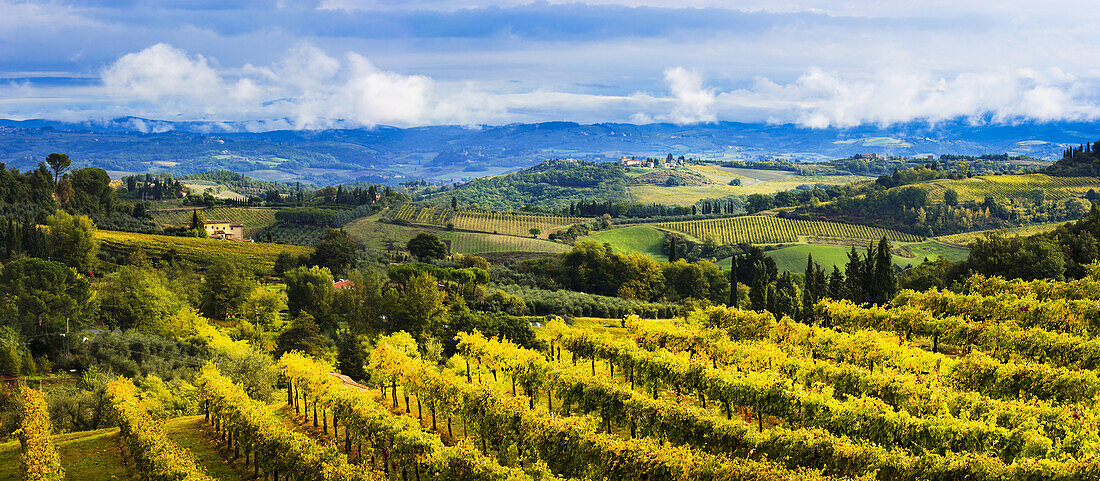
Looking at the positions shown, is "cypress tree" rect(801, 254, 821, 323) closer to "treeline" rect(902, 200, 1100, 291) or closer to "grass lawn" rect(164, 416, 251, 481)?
"treeline" rect(902, 200, 1100, 291)

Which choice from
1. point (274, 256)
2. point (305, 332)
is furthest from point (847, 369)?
point (274, 256)

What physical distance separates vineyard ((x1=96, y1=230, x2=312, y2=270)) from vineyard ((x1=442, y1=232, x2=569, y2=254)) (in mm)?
31685

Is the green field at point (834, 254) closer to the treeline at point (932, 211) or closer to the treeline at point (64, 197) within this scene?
the treeline at point (932, 211)

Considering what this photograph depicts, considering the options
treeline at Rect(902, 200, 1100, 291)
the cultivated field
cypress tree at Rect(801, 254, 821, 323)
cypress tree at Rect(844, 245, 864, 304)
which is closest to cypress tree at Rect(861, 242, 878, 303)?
cypress tree at Rect(844, 245, 864, 304)

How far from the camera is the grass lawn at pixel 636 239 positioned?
14550 cm

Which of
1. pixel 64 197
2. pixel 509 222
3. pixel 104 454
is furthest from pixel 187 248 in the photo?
pixel 509 222

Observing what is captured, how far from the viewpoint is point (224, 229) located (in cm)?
14238

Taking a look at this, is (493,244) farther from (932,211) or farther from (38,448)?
(38,448)

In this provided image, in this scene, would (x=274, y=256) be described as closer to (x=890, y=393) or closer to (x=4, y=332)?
(x=4, y=332)

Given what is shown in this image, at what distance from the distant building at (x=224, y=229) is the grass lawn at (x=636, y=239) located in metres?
63.7

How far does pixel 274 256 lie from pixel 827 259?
83059 millimetres

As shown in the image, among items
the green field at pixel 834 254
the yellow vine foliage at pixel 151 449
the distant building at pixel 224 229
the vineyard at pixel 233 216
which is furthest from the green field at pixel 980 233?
the yellow vine foliage at pixel 151 449

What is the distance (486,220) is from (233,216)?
52.3 meters

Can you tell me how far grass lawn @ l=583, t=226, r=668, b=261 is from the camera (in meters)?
146
